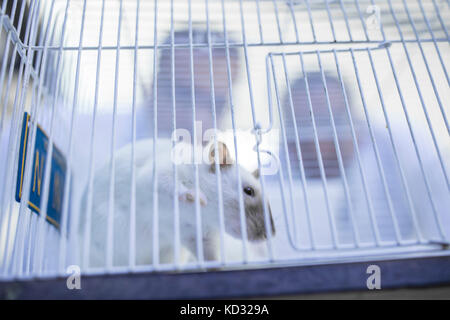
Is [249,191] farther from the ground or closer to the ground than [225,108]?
closer to the ground

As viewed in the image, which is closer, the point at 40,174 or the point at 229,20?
the point at 40,174

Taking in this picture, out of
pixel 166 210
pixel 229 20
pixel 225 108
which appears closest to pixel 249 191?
pixel 166 210

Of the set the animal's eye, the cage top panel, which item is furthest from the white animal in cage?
the cage top panel

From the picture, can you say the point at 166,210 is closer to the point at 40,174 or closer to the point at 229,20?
the point at 40,174

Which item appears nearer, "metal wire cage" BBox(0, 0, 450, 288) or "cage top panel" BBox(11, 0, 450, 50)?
"metal wire cage" BBox(0, 0, 450, 288)

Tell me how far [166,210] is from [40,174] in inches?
12.4

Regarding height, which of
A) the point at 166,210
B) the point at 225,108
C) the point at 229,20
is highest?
the point at 229,20

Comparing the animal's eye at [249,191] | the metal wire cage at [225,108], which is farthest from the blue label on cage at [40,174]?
the animal's eye at [249,191]

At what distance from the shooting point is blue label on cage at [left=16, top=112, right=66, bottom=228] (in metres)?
0.70

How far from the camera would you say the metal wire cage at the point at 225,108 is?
0.69m

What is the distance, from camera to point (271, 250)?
21.9 inches

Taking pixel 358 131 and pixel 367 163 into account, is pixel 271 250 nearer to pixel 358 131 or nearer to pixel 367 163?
pixel 367 163

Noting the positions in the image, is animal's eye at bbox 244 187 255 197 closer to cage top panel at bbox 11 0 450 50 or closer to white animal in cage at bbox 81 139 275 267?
white animal in cage at bbox 81 139 275 267

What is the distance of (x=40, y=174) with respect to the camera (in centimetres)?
79
